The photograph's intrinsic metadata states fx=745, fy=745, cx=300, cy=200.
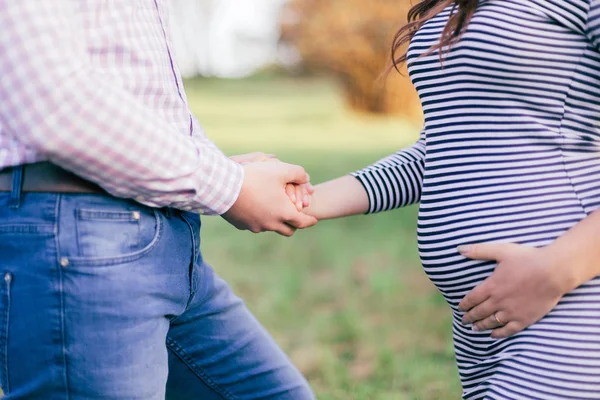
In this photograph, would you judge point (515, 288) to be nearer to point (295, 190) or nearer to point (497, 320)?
point (497, 320)

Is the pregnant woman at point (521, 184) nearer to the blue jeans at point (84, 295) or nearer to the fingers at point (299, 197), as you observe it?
the fingers at point (299, 197)

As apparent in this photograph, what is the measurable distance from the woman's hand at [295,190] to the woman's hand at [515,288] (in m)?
0.42

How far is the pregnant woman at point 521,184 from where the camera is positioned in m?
1.42

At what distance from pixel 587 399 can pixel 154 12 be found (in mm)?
1135

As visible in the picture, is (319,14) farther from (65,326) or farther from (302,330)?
(65,326)

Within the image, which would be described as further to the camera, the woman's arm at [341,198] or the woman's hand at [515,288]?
the woman's arm at [341,198]

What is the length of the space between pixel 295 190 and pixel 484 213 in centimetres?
47

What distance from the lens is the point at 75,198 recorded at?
1362 millimetres

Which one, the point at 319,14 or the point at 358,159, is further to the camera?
the point at 319,14

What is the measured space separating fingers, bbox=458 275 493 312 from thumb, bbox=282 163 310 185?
→ 1.48 feet

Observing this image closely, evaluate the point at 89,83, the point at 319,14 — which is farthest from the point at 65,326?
the point at 319,14

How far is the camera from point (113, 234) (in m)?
1.37

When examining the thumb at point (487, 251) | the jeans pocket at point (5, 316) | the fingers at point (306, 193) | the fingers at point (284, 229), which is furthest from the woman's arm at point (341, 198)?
the jeans pocket at point (5, 316)

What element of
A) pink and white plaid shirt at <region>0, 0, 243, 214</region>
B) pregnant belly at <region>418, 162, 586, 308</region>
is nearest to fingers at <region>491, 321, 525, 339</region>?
pregnant belly at <region>418, 162, 586, 308</region>
